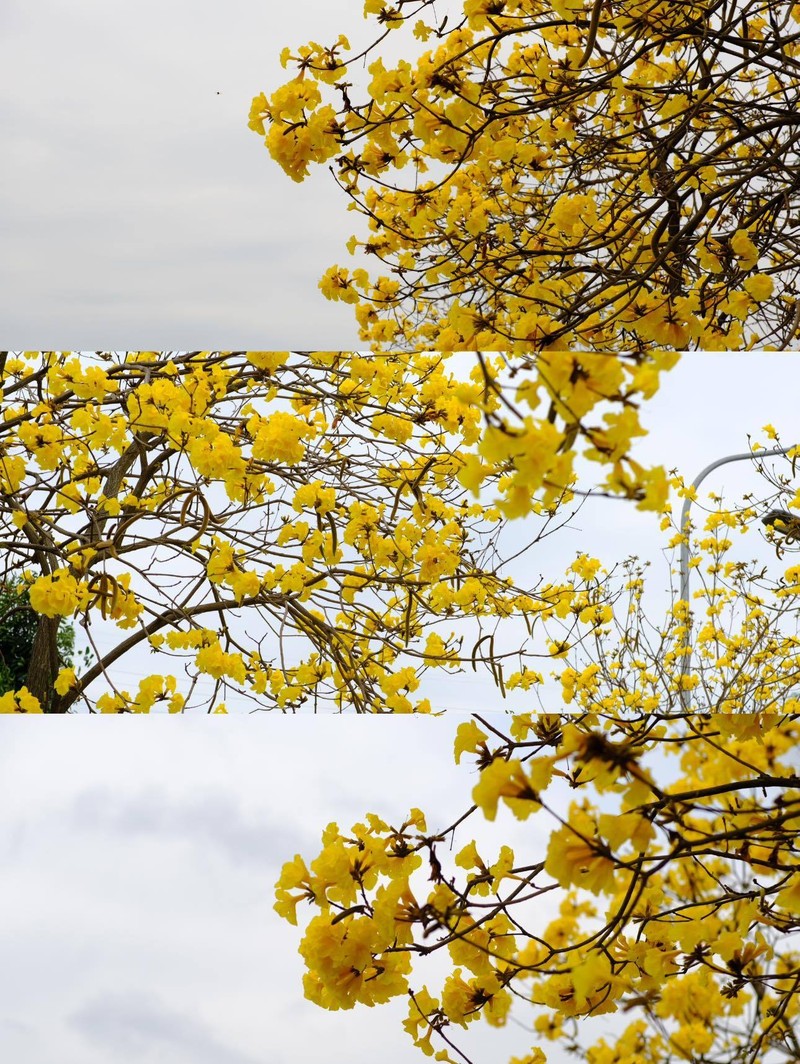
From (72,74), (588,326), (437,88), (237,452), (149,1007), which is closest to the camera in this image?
(437,88)

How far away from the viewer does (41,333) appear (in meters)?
2.39

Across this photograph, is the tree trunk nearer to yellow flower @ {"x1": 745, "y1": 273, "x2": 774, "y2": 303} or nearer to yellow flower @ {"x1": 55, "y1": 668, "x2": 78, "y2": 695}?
yellow flower @ {"x1": 55, "y1": 668, "x2": 78, "y2": 695}

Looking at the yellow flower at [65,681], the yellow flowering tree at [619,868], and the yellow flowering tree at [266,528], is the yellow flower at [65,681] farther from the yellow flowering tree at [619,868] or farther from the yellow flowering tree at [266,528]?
the yellow flowering tree at [619,868]

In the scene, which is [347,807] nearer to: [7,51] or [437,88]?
[437,88]

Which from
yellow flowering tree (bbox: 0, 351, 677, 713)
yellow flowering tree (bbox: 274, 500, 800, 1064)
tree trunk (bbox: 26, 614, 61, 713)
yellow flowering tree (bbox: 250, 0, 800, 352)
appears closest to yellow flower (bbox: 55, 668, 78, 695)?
yellow flowering tree (bbox: 0, 351, 677, 713)

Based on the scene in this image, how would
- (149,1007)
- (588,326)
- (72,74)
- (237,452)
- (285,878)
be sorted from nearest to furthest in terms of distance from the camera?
1. (285,878)
2. (588,326)
3. (237,452)
4. (149,1007)
5. (72,74)

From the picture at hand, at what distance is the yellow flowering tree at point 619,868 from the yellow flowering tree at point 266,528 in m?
0.19

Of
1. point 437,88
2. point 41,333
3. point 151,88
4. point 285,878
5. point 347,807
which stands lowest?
point 285,878

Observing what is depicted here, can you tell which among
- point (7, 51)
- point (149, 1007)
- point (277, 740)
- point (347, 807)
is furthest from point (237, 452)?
point (7, 51)

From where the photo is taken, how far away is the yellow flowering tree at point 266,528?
5.34 feet

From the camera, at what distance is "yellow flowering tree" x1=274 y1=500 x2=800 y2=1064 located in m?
0.66

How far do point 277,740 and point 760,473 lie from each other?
90cm

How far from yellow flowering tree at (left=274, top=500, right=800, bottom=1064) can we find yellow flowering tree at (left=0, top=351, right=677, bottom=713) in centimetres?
19

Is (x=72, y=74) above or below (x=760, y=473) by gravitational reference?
above
